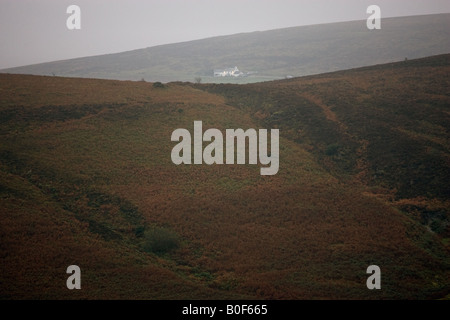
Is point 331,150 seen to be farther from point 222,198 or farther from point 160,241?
point 160,241

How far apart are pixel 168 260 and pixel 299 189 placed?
15.5 meters

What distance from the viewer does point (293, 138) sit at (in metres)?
47.0

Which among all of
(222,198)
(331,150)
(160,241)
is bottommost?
(160,241)

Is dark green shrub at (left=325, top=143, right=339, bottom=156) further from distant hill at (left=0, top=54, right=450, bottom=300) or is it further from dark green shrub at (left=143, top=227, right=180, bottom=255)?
dark green shrub at (left=143, top=227, right=180, bottom=255)

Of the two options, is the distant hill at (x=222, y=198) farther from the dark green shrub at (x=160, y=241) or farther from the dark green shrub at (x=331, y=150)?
the dark green shrub at (x=331, y=150)

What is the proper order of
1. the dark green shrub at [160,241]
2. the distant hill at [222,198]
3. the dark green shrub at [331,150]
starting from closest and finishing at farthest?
the distant hill at [222,198] < the dark green shrub at [160,241] < the dark green shrub at [331,150]

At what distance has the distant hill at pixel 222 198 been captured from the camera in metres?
20.8

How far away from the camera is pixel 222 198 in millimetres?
32844

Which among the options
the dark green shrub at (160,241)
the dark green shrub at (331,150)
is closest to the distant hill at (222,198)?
the dark green shrub at (160,241)

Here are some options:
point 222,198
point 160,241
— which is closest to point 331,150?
point 222,198

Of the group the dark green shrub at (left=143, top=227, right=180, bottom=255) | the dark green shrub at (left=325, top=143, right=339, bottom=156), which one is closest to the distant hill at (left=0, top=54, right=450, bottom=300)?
the dark green shrub at (left=143, top=227, right=180, bottom=255)

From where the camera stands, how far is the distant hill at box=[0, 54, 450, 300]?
20828 mm
